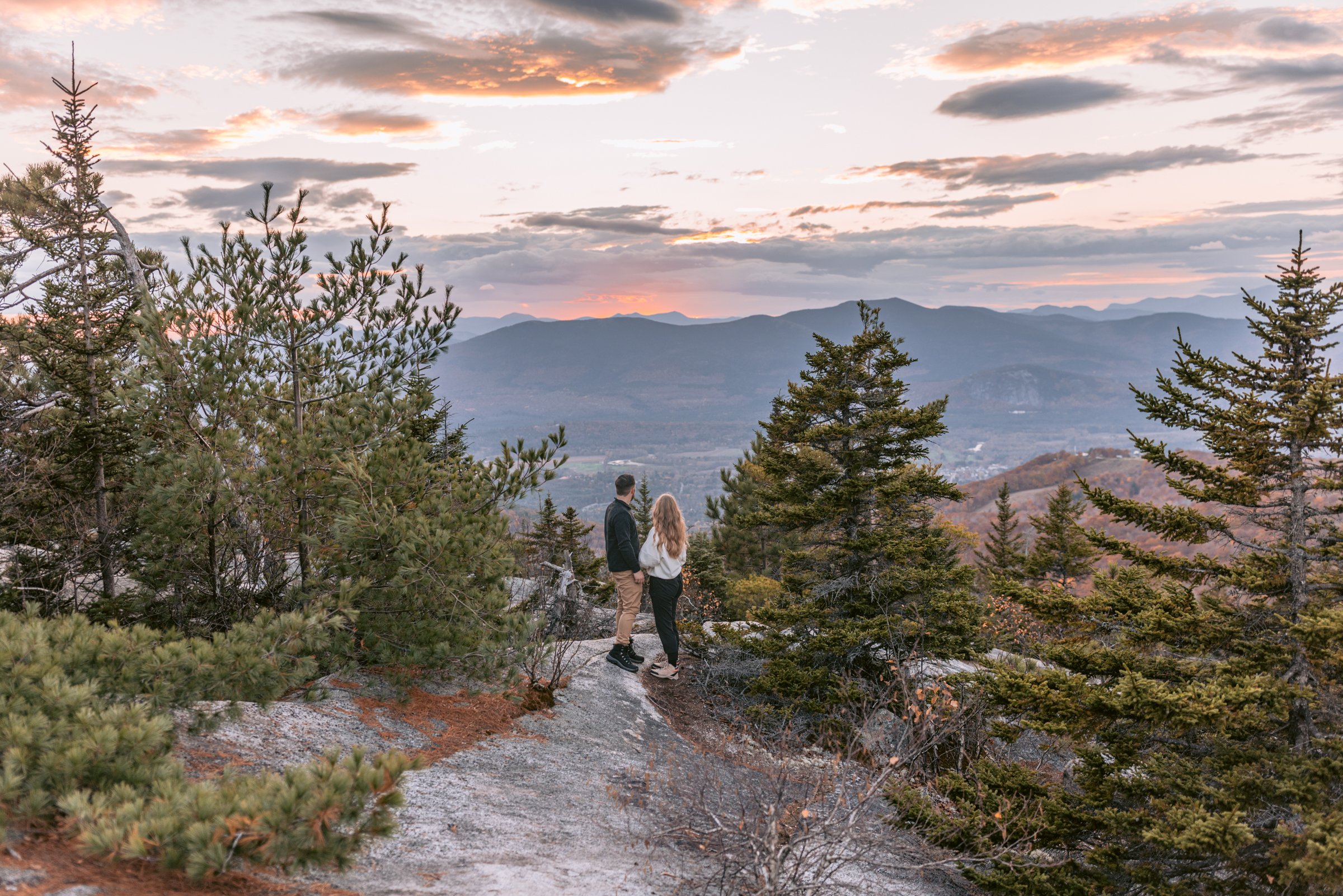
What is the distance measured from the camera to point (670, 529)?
30.0 ft

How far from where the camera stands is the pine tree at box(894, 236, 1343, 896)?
5941 millimetres

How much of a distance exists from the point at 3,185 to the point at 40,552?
5.53 metres

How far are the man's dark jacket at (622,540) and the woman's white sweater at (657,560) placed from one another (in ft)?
0.37

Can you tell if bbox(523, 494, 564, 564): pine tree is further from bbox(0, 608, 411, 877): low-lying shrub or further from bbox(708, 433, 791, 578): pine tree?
bbox(0, 608, 411, 877): low-lying shrub

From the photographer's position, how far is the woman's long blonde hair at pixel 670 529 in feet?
29.9

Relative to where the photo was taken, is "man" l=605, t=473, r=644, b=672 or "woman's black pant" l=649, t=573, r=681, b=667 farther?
"woman's black pant" l=649, t=573, r=681, b=667

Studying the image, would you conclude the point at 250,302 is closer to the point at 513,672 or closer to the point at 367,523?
the point at 367,523

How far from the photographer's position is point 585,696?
340 inches

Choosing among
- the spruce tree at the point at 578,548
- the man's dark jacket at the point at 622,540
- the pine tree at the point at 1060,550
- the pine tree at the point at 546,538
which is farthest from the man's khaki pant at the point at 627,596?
the pine tree at the point at 1060,550

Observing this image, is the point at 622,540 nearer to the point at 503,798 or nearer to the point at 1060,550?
the point at 503,798

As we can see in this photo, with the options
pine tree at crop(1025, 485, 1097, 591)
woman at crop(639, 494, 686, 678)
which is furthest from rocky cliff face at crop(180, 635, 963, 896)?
pine tree at crop(1025, 485, 1097, 591)

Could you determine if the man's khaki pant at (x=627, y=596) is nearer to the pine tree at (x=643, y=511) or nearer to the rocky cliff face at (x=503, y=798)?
the rocky cliff face at (x=503, y=798)

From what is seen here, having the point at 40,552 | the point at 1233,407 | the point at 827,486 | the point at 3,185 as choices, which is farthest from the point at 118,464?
the point at 1233,407

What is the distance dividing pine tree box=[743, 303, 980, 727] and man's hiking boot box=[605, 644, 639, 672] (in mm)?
2118
